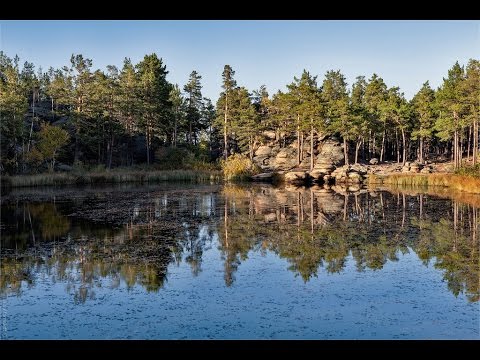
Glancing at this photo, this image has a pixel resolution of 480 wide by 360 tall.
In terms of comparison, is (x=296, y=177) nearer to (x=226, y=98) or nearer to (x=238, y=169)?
(x=238, y=169)

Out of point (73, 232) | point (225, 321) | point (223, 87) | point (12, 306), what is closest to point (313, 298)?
point (225, 321)

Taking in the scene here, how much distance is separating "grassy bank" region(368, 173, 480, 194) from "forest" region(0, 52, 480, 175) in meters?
12.0

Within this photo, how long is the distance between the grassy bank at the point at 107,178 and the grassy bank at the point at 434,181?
18.6m

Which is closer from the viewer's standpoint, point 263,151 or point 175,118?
point 175,118

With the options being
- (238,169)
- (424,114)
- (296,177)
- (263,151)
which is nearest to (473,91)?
(424,114)

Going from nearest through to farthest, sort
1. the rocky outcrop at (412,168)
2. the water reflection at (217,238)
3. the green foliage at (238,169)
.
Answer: the water reflection at (217,238) < the green foliage at (238,169) < the rocky outcrop at (412,168)

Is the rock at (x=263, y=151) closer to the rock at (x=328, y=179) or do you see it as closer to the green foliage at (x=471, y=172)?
the rock at (x=328, y=179)

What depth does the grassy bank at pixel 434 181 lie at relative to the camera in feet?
114

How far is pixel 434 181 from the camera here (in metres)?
42.0

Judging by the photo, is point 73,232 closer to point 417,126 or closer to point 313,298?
point 313,298

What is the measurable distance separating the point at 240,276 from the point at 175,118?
2284 inches

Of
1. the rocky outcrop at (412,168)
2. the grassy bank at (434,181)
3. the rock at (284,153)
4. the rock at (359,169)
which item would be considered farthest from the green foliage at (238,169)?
the rocky outcrop at (412,168)

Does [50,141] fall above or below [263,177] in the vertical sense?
above
